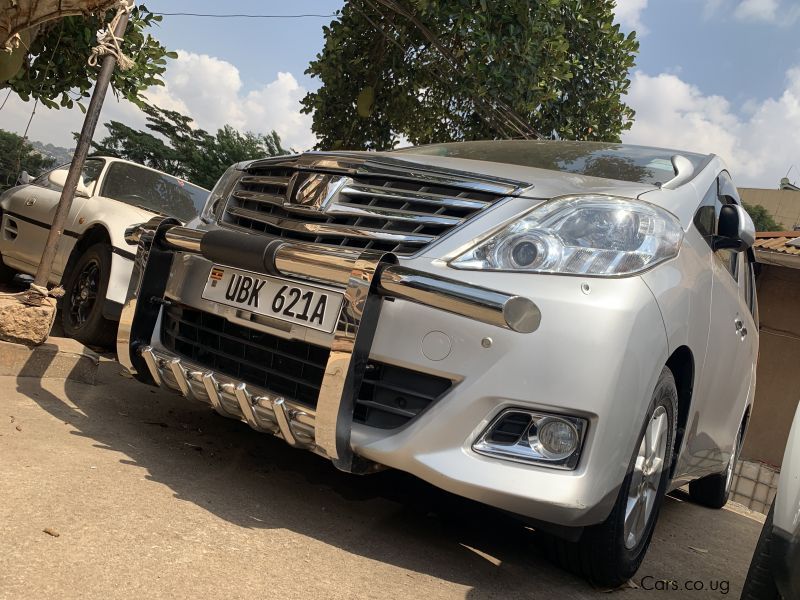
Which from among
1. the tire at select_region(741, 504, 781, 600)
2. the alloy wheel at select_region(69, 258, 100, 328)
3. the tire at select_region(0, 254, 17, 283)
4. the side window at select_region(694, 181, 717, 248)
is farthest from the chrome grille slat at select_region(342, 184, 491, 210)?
the tire at select_region(0, 254, 17, 283)

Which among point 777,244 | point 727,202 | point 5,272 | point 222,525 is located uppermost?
point 777,244

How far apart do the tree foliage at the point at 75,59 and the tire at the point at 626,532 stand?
4.24 m

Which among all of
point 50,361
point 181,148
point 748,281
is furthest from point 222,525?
point 181,148

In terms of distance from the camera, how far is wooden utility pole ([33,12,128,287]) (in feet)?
14.3

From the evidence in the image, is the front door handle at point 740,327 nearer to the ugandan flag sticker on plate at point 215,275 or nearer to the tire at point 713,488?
the tire at point 713,488

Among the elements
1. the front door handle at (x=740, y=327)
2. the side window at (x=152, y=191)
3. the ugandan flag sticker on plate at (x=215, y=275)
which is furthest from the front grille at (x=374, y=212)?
the side window at (x=152, y=191)

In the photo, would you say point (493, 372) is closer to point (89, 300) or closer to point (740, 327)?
point (740, 327)

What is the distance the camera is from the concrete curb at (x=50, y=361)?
412 cm

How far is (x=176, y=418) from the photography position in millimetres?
3951

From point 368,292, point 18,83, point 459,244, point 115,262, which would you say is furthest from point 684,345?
point 18,83

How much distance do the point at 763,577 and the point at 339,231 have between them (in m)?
1.69

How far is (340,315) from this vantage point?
2574 mm

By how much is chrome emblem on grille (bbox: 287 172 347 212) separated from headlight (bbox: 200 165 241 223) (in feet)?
1.82

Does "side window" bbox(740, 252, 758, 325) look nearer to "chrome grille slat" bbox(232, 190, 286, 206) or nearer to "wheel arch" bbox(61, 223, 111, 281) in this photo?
"chrome grille slat" bbox(232, 190, 286, 206)
